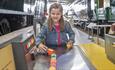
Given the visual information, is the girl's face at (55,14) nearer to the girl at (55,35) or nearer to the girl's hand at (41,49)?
the girl at (55,35)

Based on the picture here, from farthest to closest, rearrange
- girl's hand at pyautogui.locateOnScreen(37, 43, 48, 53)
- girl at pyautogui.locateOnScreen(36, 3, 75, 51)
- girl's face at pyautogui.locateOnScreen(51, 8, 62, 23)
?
girl at pyautogui.locateOnScreen(36, 3, 75, 51) < girl's face at pyautogui.locateOnScreen(51, 8, 62, 23) < girl's hand at pyautogui.locateOnScreen(37, 43, 48, 53)

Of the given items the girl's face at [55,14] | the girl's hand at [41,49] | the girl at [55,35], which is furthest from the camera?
the girl at [55,35]

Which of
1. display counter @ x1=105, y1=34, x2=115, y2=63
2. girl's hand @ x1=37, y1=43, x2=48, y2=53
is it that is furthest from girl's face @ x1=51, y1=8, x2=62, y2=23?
display counter @ x1=105, y1=34, x2=115, y2=63

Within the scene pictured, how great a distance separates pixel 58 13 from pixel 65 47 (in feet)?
1.15

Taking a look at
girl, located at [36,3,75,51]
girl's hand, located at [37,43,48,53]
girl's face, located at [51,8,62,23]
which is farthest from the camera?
girl, located at [36,3,75,51]

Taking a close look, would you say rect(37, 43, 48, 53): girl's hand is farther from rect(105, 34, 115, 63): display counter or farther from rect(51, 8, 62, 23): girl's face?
rect(105, 34, 115, 63): display counter

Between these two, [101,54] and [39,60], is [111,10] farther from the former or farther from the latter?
[39,60]

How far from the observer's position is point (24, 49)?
137 centimetres

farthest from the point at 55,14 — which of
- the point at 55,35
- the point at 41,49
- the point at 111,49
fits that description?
the point at 111,49

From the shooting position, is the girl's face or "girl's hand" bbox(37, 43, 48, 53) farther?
the girl's face

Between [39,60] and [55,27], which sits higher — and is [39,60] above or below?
below

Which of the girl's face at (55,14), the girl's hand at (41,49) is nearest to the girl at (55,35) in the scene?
the girl's face at (55,14)

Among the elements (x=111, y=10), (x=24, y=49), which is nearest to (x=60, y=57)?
(x=24, y=49)

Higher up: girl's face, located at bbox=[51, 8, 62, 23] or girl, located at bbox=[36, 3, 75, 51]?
girl's face, located at bbox=[51, 8, 62, 23]
